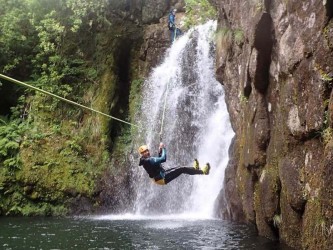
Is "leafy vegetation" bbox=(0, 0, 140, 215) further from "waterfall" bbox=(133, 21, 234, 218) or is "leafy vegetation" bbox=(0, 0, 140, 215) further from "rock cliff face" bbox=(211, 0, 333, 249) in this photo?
"rock cliff face" bbox=(211, 0, 333, 249)

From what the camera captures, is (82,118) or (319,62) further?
(82,118)

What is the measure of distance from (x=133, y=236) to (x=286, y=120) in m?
5.08

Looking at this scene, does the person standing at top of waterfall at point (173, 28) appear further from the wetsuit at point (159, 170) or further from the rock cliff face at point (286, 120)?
the wetsuit at point (159, 170)

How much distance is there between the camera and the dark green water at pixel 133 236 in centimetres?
959

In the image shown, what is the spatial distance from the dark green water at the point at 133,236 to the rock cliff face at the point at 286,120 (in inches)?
27.8

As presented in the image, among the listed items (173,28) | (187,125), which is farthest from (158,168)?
(173,28)

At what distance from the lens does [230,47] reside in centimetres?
1384

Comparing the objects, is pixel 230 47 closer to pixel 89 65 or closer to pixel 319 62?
pixel 319 62

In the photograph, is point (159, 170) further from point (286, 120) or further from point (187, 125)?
point (187, 125)

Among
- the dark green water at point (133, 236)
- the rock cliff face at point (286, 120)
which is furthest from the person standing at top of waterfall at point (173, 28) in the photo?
the dark green water at point (133, 236)

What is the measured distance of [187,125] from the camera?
1889cm

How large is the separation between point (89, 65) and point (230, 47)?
31.9 feet

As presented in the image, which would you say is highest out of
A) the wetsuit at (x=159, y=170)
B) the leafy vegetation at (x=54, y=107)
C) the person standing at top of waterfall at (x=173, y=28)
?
the person standing at top of waterfall at (x=173, y=28)

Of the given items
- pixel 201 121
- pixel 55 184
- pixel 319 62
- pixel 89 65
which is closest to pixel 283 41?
pixel 319 62
